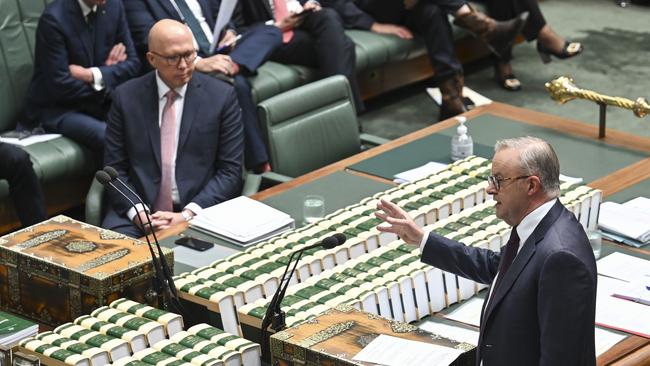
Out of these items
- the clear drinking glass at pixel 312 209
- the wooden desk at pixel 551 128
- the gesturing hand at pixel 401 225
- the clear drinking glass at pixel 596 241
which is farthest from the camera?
the wooden desk at pixel 551 128

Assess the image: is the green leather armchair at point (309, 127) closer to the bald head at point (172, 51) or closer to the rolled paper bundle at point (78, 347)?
the bald head at point (172, 51)

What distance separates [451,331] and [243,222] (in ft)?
3.58

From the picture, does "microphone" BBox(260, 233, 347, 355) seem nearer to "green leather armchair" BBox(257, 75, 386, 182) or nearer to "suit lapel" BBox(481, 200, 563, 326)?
"suit lapel" BBox(481, 200, 563, 326)

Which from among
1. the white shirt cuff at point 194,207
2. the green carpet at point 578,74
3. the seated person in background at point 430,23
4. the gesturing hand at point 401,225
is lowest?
the green carpet at point 578,74

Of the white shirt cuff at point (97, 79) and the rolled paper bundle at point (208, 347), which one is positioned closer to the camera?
the rolled paper bundle at point (208, 347)

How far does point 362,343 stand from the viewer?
3.38 metres

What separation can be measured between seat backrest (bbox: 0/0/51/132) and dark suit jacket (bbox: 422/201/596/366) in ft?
12.4

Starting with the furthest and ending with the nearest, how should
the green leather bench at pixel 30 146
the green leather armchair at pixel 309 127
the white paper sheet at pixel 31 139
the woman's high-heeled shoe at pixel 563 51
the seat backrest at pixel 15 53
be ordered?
the woman's high-heeled shoe at pixel 563 51 < the seat backrest at pixel 15 53 < the white paper sheet at pixel 31 139 < the green leather bench at pixel 30 146 < the green leather armchair at pixel 309 127

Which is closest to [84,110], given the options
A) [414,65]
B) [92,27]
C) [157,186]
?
[92,27]

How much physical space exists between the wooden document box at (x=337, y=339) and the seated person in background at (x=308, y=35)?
12.7 feet

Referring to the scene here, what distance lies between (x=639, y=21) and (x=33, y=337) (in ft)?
24.2

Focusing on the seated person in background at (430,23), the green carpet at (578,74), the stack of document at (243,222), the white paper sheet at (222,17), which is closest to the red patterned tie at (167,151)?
the stack of document at (243,222)

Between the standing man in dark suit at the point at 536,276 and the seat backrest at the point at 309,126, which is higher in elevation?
the standing man in dark suit at the point at 536,276

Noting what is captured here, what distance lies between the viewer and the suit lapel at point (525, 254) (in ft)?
11.0
